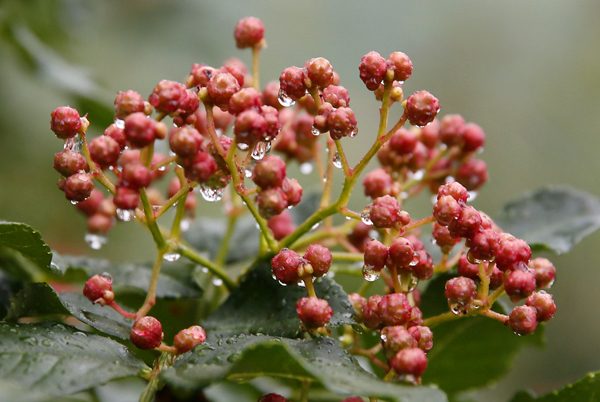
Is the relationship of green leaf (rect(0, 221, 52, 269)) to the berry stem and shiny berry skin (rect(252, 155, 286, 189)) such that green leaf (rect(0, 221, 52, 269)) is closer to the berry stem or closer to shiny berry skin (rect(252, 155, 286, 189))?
the berry stem

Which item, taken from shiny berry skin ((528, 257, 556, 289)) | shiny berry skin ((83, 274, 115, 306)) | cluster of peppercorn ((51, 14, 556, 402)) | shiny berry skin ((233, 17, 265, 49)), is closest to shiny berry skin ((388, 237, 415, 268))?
cluster of peppercorn ((51, 14, 556, 402))

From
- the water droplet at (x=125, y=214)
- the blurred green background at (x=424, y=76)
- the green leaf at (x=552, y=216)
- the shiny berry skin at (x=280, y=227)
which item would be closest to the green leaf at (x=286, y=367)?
the water droplet at (x=125, y=214)

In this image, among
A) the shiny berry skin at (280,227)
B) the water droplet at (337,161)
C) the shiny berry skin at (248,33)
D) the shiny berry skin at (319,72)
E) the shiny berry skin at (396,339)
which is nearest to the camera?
the shiny berry skin at (396,339)

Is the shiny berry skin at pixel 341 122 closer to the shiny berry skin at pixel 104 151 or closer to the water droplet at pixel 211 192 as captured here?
the water droplet at pixel 211 192

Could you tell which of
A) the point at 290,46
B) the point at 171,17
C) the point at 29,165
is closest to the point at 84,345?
the point at 29,165

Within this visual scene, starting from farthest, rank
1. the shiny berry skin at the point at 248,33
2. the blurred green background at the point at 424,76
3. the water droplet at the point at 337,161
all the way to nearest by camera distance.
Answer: the blurred green background at the point at 424,76 → the shiny berry skin at the point at 248,33 → the water droplet at the point at 337,161
